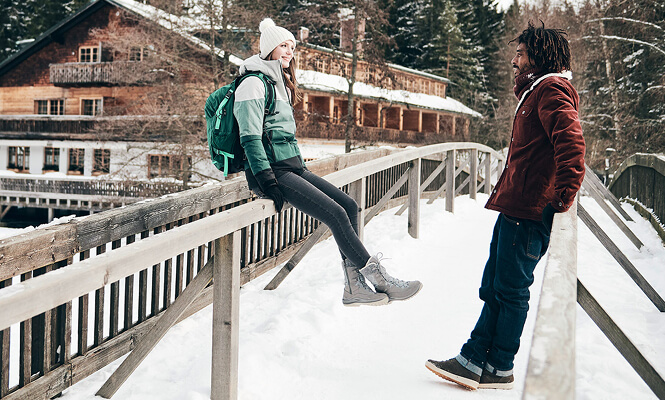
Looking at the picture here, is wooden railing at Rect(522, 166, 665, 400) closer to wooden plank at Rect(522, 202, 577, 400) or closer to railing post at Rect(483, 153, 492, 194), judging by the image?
wooden plank at Rect(522, 202, 577, 400)

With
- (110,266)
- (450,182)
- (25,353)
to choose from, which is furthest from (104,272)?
(450,182)

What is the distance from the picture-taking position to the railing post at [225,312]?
Answer: 2850 millimetres

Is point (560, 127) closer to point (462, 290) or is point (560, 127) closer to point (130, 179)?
point (462, 290)

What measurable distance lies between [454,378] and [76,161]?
33.2 meters

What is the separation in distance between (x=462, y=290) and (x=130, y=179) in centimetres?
1916

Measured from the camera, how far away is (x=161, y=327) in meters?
2.94

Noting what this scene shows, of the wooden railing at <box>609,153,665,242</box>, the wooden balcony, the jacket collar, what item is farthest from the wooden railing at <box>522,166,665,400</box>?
the wooden balcony

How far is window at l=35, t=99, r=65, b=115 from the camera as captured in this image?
33.6 metres

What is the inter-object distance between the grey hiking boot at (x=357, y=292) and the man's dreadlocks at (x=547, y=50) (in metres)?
1.56

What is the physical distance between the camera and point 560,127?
2.82m

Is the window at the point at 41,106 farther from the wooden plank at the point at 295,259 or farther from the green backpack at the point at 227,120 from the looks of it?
the green backpack at the point at 227,120

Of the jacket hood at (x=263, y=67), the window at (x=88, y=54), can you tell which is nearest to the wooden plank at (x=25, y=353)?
the jacket hood at (x=263, y=67)

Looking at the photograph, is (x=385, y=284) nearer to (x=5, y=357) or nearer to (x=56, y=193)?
(x=5, y=357)

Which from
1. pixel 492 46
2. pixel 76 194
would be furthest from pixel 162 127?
pixel 492 46
